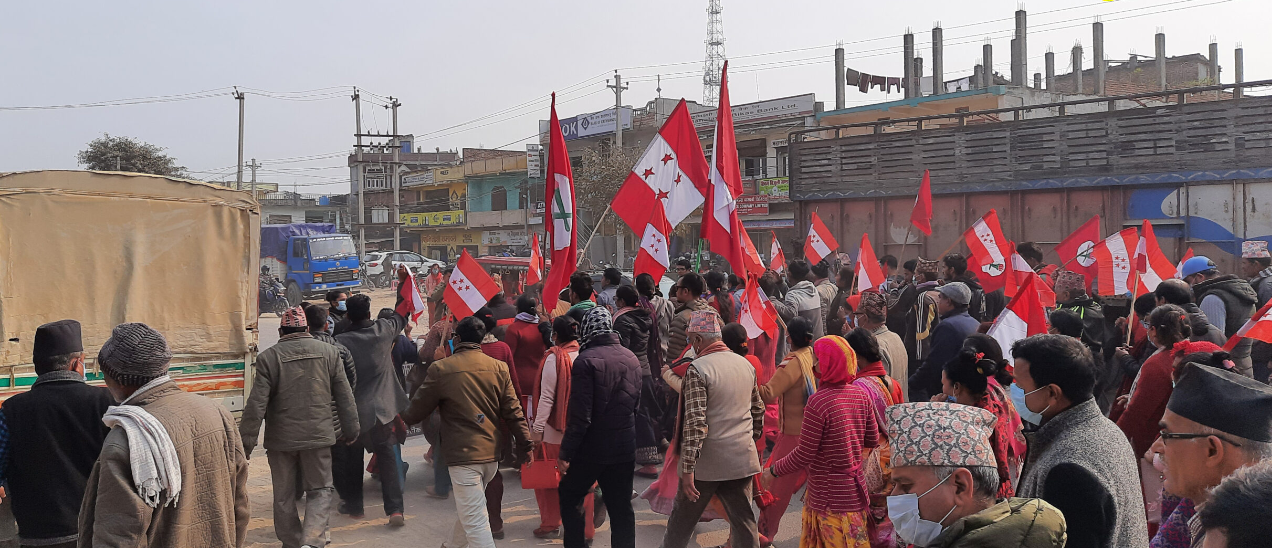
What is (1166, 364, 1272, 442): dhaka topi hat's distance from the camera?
2467mm

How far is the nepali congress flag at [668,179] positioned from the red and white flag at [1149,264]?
4436mm

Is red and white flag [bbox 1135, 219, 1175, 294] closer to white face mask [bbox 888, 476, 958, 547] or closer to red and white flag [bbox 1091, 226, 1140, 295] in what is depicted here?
red and white flag [bbox 1091, 226, 1140, 295]

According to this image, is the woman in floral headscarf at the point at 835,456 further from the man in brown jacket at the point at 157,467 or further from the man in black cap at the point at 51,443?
the man in black cap at the point at 51,443

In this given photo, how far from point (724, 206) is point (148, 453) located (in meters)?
5.66

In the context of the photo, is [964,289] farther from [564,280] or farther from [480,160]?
[480,160]

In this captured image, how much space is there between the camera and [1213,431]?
2.50m

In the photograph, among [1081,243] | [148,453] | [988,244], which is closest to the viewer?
[148,453]

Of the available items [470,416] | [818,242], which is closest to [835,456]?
[470,416]

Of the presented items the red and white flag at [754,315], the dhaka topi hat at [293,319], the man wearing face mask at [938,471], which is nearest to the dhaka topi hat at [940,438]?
the man wearing face mask at [938,471]

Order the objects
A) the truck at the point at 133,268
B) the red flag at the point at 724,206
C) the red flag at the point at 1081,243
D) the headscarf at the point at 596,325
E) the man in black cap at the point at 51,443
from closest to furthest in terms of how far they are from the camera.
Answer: the man in black cap at the point at 51,443 < the headscarf at the point at 596,325 < the truck at the point at 133,268 < the red flag at the point at 724,206 < the red flag at the point at 1081,243

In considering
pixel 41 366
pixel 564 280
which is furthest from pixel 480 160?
pixel 41 366

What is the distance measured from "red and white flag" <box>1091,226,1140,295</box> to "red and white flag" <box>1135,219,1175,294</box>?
10 cm

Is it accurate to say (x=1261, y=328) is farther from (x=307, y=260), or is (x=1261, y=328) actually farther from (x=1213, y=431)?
(x=307, y=260)

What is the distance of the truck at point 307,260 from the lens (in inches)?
1230
